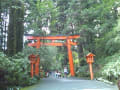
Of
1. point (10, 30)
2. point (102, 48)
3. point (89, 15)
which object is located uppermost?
point (89, 15)

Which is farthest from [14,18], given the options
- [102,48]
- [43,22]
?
[102,48]

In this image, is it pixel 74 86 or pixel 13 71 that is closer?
pixel 13 71

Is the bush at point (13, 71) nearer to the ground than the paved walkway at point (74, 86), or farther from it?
farther from it

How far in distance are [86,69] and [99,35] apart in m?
3.43

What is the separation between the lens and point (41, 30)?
519 inches

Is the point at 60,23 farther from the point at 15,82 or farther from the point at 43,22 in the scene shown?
the point at 15,82

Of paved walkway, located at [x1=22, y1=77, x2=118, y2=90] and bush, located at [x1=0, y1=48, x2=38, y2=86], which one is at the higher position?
bush, located at [x1=0, y1=48, x2=38, y2=86]

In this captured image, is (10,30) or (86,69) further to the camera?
(86,69)

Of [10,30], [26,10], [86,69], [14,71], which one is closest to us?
[14,71]

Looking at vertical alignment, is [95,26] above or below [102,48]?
above

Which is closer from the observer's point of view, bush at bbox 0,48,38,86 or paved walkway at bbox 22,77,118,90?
bush at bbox 0,48,38,86

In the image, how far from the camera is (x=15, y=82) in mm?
8164

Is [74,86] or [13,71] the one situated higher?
[13,71]

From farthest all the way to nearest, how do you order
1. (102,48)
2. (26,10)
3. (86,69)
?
(86,69)
(102,48)
(26,10)
